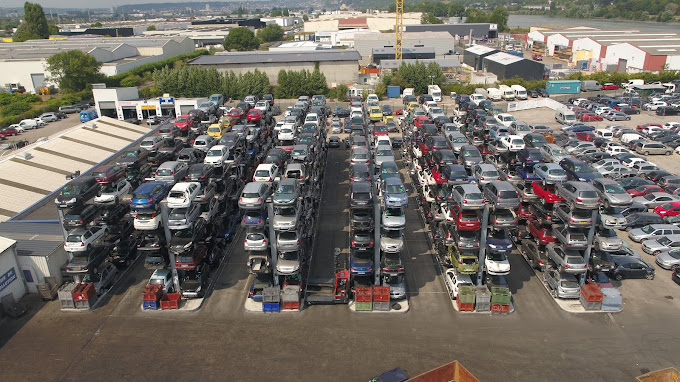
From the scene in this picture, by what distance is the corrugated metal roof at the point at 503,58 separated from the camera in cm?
7638

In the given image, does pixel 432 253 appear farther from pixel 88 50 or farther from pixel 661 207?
pixel 88 50

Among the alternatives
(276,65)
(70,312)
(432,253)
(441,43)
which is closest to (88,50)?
(276,65)

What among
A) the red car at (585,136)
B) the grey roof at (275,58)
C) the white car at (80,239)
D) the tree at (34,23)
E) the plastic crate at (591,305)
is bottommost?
the plastic crate at (591,305)

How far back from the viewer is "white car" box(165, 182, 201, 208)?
23938 mm

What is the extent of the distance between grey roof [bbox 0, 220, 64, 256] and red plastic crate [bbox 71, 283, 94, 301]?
3040 millimetres

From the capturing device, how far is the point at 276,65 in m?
75.2

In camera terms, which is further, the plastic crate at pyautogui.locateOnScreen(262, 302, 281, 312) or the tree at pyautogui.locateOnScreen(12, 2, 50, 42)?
the tree at pyautogui.locateOnScreen(12, 2, 50, 42)

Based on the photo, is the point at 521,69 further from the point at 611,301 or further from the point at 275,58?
the point at 611,301

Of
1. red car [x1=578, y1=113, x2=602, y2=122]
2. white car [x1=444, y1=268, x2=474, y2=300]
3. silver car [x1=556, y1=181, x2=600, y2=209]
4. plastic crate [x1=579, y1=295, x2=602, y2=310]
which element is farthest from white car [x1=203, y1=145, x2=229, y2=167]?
red car [x1=578, y1=113, x2=602, y2=122]

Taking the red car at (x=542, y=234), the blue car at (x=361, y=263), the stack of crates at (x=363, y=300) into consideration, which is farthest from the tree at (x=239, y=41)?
the stack of crates at (x=363, y=300)

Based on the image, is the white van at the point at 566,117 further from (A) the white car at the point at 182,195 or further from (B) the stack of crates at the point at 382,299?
(A) the white car at the point at 182,195

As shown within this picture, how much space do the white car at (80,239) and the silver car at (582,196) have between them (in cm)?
2459

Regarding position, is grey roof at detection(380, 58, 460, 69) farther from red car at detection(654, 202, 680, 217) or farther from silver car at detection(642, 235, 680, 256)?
silver car at detection(642, 235, 680, 256)

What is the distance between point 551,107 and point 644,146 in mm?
19203
